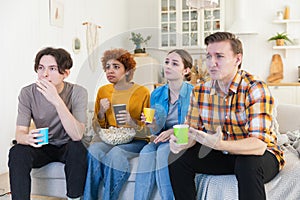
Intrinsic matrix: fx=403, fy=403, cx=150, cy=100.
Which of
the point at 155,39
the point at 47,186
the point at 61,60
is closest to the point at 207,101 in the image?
the point at 155,39

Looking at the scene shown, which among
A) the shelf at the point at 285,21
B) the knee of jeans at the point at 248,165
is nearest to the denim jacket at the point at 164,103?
the knee of jeans at the point at 248,165

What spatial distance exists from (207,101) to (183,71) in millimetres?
341

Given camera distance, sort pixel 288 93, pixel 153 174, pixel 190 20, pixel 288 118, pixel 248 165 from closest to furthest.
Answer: pixel 248 165
pixel 153 174
pixel 288 118
pixel 288 93
pixel 190 20

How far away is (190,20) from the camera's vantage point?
559cm

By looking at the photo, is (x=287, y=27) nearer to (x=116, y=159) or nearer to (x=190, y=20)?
(x=190, y=20)

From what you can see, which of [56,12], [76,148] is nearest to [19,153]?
[76,148]

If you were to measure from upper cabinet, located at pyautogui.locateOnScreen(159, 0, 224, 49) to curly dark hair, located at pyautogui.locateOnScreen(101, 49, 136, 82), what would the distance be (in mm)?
3012

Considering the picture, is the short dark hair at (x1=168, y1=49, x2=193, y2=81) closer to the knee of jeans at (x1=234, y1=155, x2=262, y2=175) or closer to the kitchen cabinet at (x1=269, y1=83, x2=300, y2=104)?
the knee of jeans at (x1=234, y1=155, x2=262, y2=175)

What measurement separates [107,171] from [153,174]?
0.81ft

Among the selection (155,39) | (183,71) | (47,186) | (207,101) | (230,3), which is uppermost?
(230,3)

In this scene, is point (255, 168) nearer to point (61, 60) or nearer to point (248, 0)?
point (61, 60)

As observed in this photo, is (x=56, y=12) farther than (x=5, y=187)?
Yes

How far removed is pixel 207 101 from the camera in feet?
6.73

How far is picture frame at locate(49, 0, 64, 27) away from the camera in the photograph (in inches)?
161
